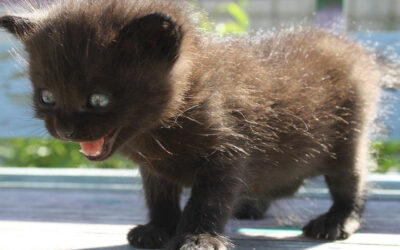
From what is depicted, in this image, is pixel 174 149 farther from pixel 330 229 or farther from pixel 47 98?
pixel 330 229

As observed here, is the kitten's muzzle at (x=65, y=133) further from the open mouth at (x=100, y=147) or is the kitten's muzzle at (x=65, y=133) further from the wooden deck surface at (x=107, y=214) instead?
the wooden deck surface at (x=107, y=214)

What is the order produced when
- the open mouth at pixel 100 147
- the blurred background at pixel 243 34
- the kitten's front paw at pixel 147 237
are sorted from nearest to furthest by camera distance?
the open mouth at pixel 100 147 → the kitten's front paw at pixel 147 237 → the blurred background at pixel 243 34

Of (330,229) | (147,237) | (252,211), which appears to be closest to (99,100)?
(147,237)

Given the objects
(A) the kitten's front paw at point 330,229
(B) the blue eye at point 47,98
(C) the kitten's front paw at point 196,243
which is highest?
(B) the blue eye at point 47,98

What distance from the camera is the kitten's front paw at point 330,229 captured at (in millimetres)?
3340

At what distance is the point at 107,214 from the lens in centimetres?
402

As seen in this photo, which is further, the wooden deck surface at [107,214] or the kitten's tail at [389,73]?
the kitten's tail at [389,73]

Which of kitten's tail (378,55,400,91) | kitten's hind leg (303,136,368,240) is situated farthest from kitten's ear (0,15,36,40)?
kitten's tail (378,55,400,91)

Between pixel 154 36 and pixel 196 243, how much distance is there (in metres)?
0.92

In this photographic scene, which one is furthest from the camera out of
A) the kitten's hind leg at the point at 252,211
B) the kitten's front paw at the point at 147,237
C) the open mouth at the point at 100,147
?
the kitten's hind leg at the point at 252,211

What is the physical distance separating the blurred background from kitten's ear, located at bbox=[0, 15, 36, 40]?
7.7 inches

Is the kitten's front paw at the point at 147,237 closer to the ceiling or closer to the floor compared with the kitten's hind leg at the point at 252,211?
closer to the ceiling

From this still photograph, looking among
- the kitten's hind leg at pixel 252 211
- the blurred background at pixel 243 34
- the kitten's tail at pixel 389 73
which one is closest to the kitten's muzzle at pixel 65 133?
the blurred background at pixel 243 34

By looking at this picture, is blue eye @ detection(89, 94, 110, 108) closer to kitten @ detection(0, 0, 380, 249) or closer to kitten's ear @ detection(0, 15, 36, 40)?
kitten @ detection(0, 0, 380, 249)
